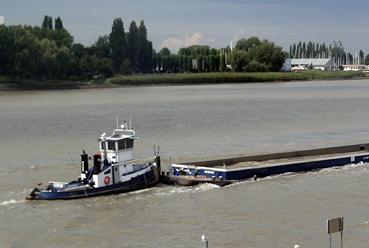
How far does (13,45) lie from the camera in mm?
125062

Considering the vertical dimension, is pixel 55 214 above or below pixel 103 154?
below

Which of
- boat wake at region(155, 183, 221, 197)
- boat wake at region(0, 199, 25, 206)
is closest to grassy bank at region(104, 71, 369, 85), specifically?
boat wake at region(155, 183, 221, 197)

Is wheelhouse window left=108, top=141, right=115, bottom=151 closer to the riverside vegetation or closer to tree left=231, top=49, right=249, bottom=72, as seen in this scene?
the riverside vegetation

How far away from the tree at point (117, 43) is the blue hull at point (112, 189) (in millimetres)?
123332

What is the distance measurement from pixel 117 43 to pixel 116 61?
13.3 feet

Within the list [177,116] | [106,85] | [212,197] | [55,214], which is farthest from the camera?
[106,85]

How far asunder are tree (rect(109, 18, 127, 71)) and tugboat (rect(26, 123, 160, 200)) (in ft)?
405

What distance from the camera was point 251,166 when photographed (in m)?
32.2

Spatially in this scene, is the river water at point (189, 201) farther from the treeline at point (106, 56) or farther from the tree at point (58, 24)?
the tree at point (58, 24)

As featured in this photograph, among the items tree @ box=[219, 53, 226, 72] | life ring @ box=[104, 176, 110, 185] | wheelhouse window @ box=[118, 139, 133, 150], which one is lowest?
life ring @ box=[104, 176, 110, 185]

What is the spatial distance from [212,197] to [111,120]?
36.2 metres

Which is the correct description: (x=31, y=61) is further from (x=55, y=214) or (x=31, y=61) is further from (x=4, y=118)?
(x=55, y=214)

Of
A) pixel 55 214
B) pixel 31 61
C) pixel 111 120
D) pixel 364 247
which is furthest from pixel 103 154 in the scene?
pixel 31 61

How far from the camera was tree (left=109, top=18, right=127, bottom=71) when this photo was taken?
15025 cm
